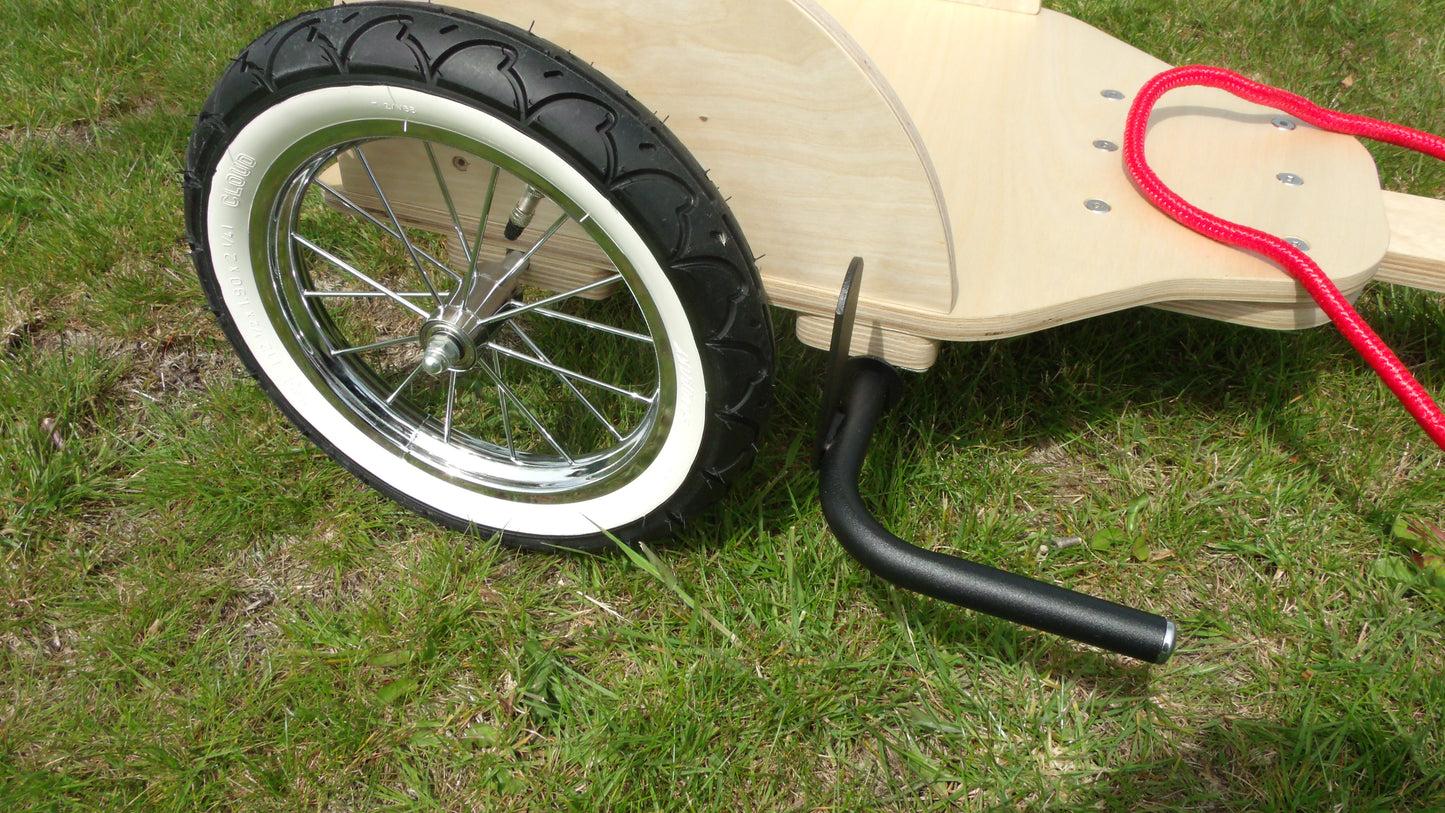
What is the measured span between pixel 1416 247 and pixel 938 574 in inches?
31.8

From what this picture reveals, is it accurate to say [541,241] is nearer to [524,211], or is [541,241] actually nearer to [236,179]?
[524,211]

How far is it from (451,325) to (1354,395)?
142 cm

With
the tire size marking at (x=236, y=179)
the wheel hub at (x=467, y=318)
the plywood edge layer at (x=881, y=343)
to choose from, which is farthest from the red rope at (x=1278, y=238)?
the tire size marking at (x=236, y=179)

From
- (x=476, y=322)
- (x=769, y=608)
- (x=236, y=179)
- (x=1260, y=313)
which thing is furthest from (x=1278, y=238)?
(x=236, y=179)

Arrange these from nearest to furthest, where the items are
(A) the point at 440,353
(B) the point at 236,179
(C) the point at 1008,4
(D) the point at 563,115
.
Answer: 1. (D) the point at 563,115
2. (B) the point at 236,179
3. (A) the point at 440,353
4. (C) the point at 1008,4

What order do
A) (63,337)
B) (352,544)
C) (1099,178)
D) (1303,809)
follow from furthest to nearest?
1. (63,337)
2. (352,544)
3. (1099,178)
4. (1303,809)

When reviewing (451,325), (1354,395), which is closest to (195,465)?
(451,325)

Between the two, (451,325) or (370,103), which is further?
(451,325)

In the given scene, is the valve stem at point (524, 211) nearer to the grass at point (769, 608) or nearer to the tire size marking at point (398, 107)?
the tire size marking at point (398, 107)

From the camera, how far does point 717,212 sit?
1002mm

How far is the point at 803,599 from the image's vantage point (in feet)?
4.44

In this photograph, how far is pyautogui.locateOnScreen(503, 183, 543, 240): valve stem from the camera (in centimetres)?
116

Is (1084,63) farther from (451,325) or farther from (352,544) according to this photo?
(352,544)

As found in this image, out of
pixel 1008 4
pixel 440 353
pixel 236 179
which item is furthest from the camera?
pixel 1008 4
